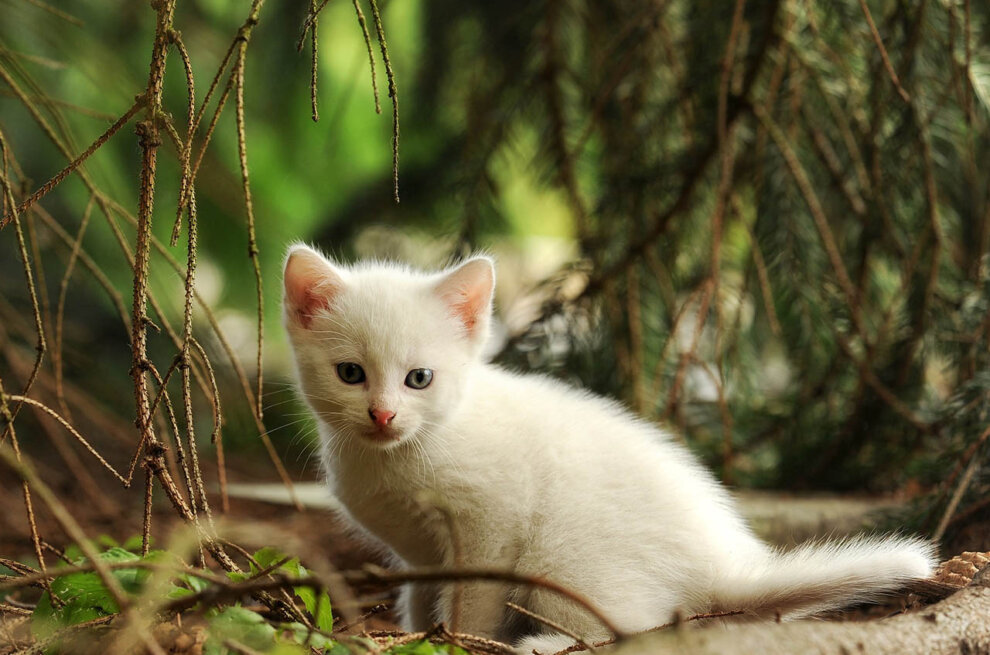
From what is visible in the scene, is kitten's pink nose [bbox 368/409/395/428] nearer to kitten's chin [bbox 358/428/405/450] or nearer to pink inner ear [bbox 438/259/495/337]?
kitten's chin [bbox 358/428/405/450]

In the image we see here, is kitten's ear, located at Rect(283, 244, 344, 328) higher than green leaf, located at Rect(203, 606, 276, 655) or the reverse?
higher

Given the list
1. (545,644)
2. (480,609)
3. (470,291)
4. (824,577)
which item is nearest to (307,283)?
(470,291)

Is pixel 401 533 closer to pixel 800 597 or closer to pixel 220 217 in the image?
pixel 800 597

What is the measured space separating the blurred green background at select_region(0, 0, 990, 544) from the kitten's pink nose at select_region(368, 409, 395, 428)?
1.61ft

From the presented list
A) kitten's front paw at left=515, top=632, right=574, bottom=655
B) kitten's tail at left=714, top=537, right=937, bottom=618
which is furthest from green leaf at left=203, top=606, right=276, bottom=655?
kitten's tail at left=714, top=537, right=937, bottom=618

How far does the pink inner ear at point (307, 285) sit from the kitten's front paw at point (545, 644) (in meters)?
0.85

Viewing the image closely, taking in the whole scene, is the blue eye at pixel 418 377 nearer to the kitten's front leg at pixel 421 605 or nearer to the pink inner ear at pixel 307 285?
the pink inner ear at pixel 307 285

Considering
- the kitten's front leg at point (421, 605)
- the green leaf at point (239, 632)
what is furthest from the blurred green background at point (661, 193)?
the green leaf at point (239, 632)

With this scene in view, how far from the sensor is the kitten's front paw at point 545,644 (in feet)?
5.38

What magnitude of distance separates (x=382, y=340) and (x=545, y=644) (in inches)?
27.8

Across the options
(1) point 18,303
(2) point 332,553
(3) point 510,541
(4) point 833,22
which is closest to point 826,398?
(4) point 833,22

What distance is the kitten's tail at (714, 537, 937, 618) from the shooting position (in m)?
1.56

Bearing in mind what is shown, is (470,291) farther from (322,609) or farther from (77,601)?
(77,601)

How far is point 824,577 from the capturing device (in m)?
1.59
